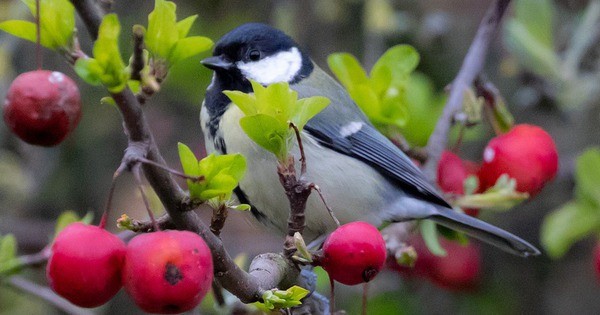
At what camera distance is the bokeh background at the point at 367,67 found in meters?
2.43

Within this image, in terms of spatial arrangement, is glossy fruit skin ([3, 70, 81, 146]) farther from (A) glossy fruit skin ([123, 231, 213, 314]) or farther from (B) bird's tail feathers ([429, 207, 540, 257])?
(B) bird's tail feathers ([429, 207, 540, 257])

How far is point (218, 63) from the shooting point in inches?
68.9

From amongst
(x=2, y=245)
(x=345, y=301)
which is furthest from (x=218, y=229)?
(x=345, y=301)

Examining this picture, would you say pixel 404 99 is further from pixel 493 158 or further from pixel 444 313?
pixel 444 313

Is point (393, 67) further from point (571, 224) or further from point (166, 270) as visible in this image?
point (166, 270)

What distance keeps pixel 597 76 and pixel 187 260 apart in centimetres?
173

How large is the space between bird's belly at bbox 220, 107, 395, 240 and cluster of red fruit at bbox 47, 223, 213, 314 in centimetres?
72

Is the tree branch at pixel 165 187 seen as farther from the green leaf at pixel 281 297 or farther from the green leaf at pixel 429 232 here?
the green leaf at pixel 429 232

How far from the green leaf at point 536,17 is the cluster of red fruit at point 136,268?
4.93ft

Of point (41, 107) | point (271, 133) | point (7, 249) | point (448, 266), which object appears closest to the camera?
point (41, 107)

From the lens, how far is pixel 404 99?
73.3 inches

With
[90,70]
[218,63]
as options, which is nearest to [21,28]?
Answer: [90,70]

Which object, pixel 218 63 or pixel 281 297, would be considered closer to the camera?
pixel 281 297

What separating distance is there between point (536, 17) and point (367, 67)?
496mm
